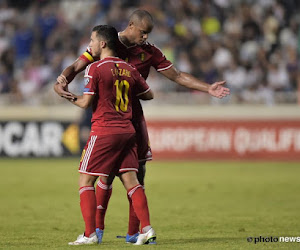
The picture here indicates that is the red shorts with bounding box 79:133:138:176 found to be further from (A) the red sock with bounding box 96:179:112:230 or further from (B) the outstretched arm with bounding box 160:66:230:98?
(B) the outstretched arm with bounding box 160:66:230:98

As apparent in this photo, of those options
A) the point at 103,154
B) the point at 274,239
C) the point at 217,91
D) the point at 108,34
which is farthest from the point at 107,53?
the point at 274,239

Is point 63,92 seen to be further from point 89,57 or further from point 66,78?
point 89,57

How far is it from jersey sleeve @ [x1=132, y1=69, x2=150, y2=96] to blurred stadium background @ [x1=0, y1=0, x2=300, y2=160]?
13.1 meters

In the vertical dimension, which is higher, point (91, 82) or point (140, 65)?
point (140, 65)

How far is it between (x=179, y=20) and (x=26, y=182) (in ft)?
30.4

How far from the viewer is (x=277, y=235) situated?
8094 mm

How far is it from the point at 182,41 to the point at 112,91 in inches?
605

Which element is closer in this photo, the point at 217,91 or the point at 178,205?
the point at 217,91

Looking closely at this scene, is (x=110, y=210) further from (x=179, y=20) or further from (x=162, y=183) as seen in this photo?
(x=179, y=20)

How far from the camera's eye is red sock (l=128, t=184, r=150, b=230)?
7.14m

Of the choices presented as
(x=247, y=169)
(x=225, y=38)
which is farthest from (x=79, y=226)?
(x=225, y=38)

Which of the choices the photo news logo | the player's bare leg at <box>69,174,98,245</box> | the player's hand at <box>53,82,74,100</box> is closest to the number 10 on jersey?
the player's hand at <box>53,82,74,100</box>

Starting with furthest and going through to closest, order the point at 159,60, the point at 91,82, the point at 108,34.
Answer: the point at 159,60 < the point at 108,34 < the point at 91,82

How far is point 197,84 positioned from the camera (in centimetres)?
782
